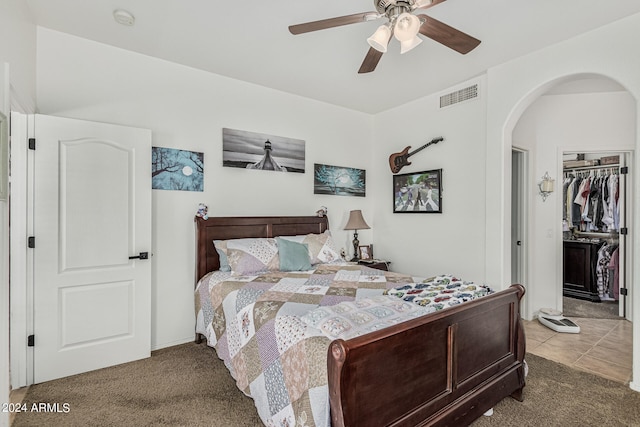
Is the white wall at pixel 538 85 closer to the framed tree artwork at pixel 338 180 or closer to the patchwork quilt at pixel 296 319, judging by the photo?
the patchwork quilt at pixel 296 319

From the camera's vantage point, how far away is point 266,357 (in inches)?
74.9

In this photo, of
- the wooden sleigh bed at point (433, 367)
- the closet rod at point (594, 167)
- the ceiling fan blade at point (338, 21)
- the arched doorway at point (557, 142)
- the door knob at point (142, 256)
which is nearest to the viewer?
the wooden sleigh bed at point (433, 367)

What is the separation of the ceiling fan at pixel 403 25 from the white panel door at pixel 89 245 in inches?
77.5

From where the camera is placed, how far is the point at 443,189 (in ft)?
12.9

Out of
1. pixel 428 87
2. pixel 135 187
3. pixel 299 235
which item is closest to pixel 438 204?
pixel 428 87

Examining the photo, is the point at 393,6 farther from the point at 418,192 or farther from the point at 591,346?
the point at 591,346

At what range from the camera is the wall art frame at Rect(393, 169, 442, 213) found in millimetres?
3986

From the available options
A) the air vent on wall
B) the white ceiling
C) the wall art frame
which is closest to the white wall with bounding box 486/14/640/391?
the white ceiling

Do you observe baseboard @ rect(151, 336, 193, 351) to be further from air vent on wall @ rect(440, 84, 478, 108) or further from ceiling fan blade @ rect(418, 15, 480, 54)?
air vent on wall @ rect(440, 84, 478, 108)

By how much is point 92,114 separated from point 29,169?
703 mm

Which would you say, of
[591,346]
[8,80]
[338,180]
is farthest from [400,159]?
[8,80]

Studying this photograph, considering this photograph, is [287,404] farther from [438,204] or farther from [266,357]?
[438,204]

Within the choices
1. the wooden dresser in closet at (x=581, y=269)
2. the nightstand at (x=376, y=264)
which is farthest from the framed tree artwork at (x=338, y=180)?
the wooden dresser in closet at (x=581, y=269)

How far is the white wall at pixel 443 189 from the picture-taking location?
3568 millimetres
